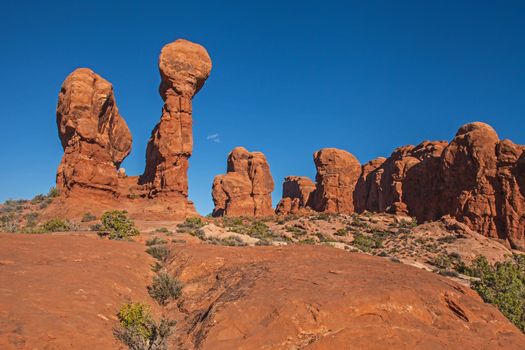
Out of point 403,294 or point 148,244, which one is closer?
point 403,294

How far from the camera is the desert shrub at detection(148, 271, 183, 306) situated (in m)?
10.6

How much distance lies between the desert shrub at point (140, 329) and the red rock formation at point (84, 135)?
32820 millimetres

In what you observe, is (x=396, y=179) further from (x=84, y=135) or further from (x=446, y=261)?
(x=84, y=135)

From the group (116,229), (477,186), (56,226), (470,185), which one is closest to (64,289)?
(116,229)

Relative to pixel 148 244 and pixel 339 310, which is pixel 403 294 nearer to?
pixel 339 310

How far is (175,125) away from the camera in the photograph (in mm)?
44031

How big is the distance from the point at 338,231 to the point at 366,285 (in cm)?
3641

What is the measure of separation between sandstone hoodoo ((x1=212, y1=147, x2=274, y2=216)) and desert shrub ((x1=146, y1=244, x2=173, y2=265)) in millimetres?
60310

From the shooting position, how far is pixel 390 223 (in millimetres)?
49188

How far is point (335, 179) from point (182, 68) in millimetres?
40855

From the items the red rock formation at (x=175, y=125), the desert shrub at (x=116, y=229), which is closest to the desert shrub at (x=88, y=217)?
the desert shrub at (x=116, y=229)

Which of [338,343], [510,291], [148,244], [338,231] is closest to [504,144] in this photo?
[338,231]

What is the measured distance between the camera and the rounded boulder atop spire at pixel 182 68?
1737 inches

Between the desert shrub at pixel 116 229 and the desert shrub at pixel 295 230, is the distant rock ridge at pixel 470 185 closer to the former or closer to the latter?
the desert shrub at pixel 295 230
